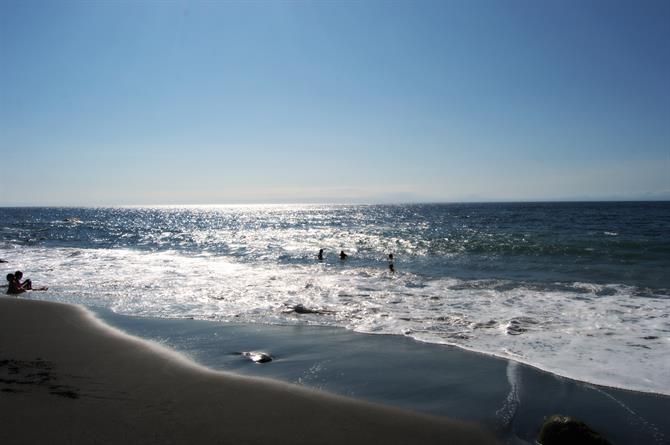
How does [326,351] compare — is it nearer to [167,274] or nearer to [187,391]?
[187,391]

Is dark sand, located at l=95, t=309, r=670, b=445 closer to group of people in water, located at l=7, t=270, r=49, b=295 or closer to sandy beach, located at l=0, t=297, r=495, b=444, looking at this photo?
sandy beach, located at l=0, t=297, r=495, b=444

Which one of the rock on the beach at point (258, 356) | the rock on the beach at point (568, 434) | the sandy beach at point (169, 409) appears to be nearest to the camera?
the rock on the beach at point (568, 434)

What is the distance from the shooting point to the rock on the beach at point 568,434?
503 cm

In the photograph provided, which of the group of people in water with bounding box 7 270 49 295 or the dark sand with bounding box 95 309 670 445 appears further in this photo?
the group of people in water with bounding box 7 270 49 295

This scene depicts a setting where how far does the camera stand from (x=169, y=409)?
594 centimetres

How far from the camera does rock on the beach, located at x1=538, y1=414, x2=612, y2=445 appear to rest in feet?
16.5

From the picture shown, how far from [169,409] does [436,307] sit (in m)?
9.10

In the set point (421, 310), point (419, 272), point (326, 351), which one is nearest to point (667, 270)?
point (419, 272)

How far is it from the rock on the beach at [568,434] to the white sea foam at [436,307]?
98.7 inches

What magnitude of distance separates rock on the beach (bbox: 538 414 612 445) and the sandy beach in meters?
0.63

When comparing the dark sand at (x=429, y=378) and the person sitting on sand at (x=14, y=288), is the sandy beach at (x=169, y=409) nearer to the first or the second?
the dark sand at (x=429, y=378)

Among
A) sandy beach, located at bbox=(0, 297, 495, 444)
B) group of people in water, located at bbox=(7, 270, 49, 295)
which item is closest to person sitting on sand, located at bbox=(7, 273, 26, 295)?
group of people in water, located at bbox=(7, 270, 49, 295)

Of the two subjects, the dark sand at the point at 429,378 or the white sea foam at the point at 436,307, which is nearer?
the dark sand at the point at 429,378

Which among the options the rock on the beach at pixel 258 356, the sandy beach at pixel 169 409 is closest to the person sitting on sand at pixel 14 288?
the sandy beach at pixel 169 409
